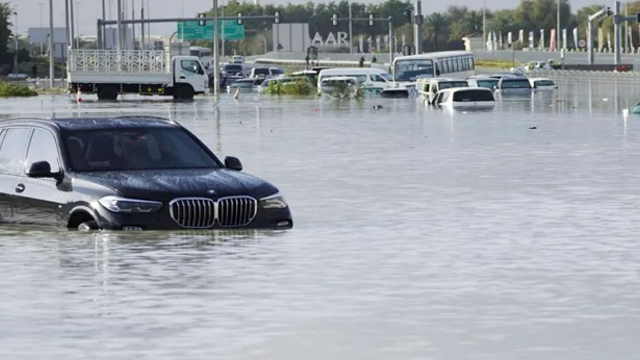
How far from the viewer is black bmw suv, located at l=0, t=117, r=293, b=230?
17.2 m

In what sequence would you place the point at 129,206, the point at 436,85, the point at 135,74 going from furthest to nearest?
1. the point at 135,74
2. the point at 436,85
3. the point at 129,206

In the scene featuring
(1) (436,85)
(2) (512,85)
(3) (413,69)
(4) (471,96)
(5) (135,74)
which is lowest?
(4) (471,96)

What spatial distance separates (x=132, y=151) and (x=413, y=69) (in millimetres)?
83062

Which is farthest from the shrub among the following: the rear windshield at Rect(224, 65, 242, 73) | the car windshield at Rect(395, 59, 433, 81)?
the rear windshield at Rect(224, 65, 242, 73)

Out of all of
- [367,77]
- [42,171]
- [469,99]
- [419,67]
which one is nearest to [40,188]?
[42,171]

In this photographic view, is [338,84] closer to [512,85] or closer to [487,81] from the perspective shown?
[512,85]

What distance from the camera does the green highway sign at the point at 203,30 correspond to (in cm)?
Answer: 15700

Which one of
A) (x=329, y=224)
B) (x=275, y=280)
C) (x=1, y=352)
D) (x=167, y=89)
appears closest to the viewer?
(x=1, y=352)

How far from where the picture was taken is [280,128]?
49.6 meters

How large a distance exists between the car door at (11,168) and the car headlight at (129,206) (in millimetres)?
1661

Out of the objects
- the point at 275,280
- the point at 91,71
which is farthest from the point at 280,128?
the point at 91,71

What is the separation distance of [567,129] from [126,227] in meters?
31.4

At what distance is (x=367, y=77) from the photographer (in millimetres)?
92938

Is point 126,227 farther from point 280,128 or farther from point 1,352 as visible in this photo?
point 280,128
